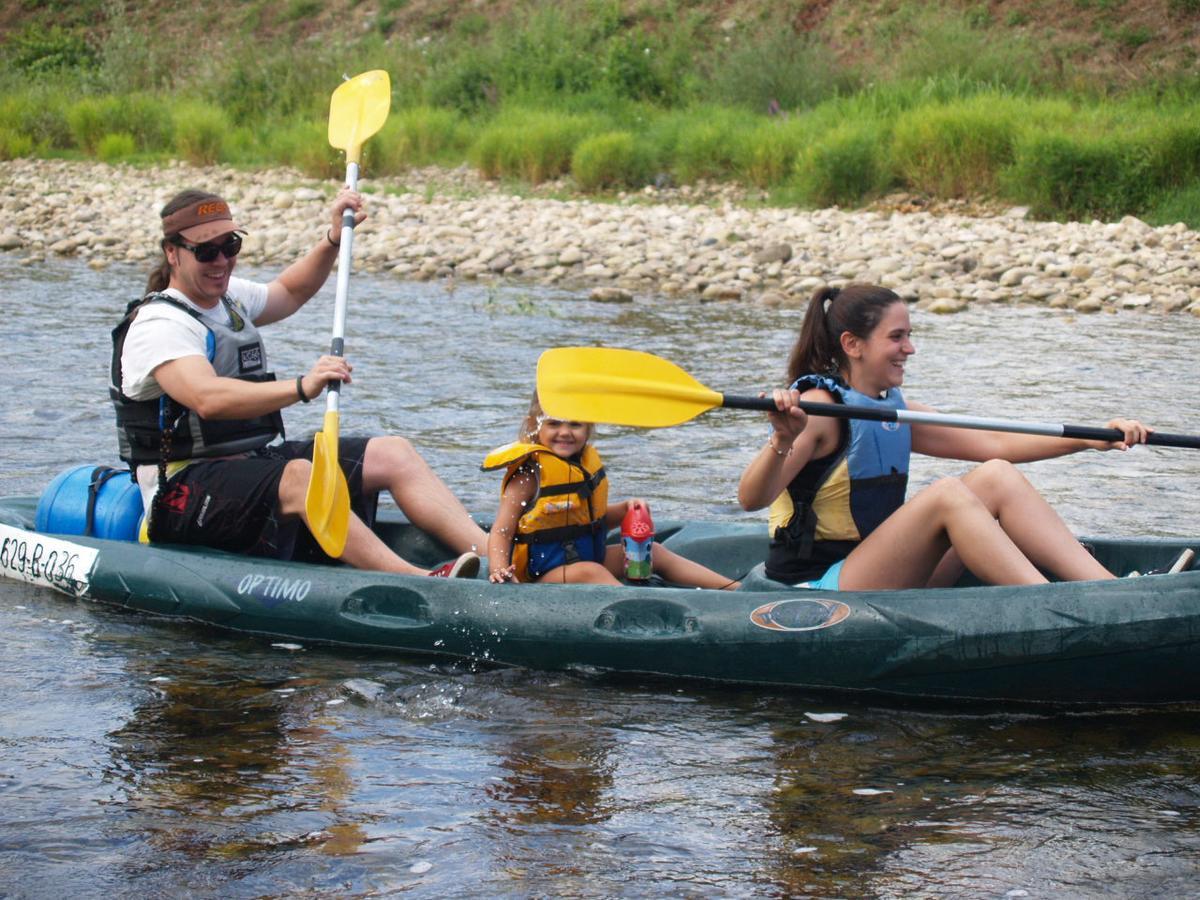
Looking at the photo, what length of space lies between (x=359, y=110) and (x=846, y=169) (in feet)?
25.0

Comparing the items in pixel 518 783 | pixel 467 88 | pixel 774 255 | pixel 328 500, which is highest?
pixel 467 88

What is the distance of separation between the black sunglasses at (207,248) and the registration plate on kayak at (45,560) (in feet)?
2.83

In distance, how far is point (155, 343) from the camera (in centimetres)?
390

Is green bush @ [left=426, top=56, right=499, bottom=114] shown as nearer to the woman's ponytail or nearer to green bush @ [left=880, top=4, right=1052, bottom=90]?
green bush @ [left=880, top=4, right=1052, bottom=90]

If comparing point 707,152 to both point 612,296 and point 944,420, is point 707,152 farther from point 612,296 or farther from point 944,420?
point 944,420

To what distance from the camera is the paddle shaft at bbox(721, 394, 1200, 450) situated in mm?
3379

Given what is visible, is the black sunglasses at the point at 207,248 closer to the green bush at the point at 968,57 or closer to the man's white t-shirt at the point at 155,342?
the man's white t-shirt at the point at 155,342

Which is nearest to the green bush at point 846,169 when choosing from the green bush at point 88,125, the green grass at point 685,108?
the green grass at point 685,108

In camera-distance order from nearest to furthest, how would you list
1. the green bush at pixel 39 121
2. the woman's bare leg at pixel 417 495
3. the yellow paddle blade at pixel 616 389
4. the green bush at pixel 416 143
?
the yellow paddle blade at pixel 616 389, the woman's bare leg at pixel 417 495, the green bush at pixel 416 143, the green bush at pixel 39 121

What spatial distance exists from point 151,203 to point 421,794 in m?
11.9

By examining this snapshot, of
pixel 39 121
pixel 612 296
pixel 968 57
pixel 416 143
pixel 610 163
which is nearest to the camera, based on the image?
pixel 612 296

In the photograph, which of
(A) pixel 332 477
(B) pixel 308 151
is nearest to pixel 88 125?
(B) pixel 308 151

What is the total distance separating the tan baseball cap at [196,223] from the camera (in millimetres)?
3934

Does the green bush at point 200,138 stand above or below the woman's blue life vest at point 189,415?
above
